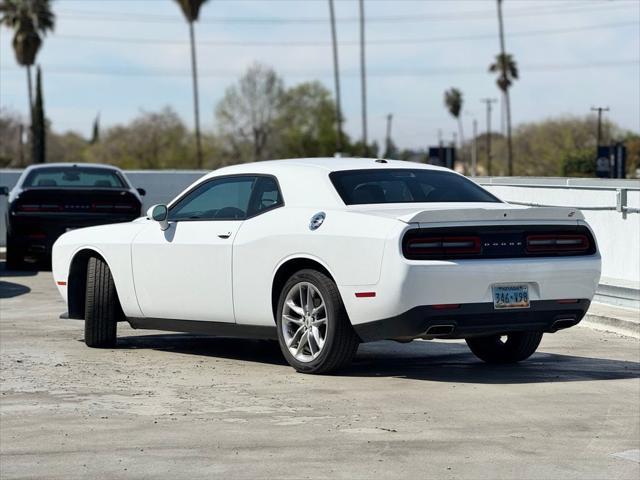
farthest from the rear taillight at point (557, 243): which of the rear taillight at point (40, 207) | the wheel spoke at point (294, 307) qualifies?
the rear taillight at point (40, 207)

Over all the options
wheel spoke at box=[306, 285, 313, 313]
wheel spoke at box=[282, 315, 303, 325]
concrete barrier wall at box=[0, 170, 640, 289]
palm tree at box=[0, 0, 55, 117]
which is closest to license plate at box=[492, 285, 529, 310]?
wheel spoke at box=[306, 285, 313, 313]

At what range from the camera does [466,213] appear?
9.59 meters

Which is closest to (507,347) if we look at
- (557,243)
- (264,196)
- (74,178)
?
(557,243)

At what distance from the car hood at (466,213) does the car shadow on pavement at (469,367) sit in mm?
1159

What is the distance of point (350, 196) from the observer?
1031 centimetres

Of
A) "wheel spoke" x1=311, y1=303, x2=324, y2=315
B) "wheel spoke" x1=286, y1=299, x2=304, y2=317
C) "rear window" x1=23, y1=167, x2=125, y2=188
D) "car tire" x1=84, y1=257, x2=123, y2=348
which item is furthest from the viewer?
"rear window" x1=23, y1=167, x2=125, y2=188

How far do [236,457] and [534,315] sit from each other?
3242mm

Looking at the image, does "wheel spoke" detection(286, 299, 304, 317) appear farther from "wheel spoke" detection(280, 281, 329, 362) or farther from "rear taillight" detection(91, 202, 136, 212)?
"rear taillight" detection(91, 202, 136, 212)

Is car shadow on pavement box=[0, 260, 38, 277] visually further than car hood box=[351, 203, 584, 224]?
Yes

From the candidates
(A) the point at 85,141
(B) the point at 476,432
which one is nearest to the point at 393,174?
(B) the point at 476,432

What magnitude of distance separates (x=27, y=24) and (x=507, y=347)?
8392 cm

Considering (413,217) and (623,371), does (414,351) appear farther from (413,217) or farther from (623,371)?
(413,217)

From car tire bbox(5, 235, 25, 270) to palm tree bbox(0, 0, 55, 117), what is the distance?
71.5m

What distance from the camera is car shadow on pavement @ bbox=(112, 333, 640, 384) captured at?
34.1 feet
